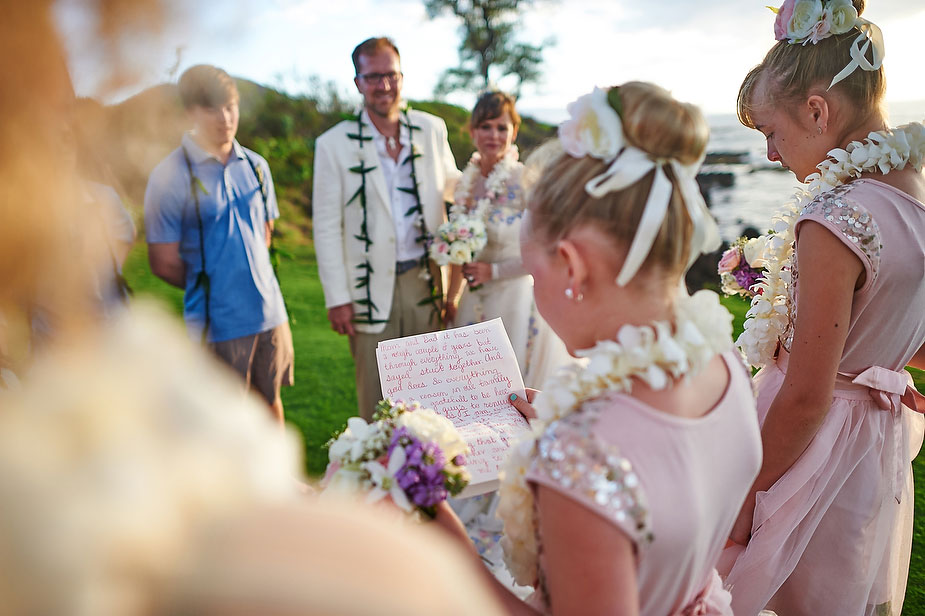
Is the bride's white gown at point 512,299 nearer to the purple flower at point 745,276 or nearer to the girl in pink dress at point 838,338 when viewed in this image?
the purple flower at point 745,276

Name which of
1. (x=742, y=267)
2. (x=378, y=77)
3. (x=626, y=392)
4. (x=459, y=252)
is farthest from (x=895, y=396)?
(x=378, y=77)

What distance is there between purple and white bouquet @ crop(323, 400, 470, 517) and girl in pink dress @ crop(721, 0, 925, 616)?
111 cm

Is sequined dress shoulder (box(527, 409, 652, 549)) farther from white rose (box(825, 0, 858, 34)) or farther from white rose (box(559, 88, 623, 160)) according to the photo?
white rose (box(825, 0, 858, 34))

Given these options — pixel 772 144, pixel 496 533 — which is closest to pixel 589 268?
pixel 772 144

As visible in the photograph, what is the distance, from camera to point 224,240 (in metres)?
3.86

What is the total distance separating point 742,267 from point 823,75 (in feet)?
3.44

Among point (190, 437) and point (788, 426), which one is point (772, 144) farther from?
point (190, 437)

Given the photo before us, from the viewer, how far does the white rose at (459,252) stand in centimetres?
386

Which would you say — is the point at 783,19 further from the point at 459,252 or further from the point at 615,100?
the point at 459,252

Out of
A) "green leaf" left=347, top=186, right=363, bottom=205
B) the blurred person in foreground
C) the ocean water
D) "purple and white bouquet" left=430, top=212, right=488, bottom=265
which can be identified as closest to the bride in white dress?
"purple and white bouquet" left=430, top=212, right=488, bottom=265

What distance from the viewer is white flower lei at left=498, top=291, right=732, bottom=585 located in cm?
104

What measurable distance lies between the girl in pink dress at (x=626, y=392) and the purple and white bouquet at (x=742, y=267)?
4.58 feet

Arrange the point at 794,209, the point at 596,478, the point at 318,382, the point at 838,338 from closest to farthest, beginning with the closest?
1. the point at 596,478
2. the point at 838,338
3. the point at 794,209
4. the point at 318,382

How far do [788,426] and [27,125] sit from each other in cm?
190
